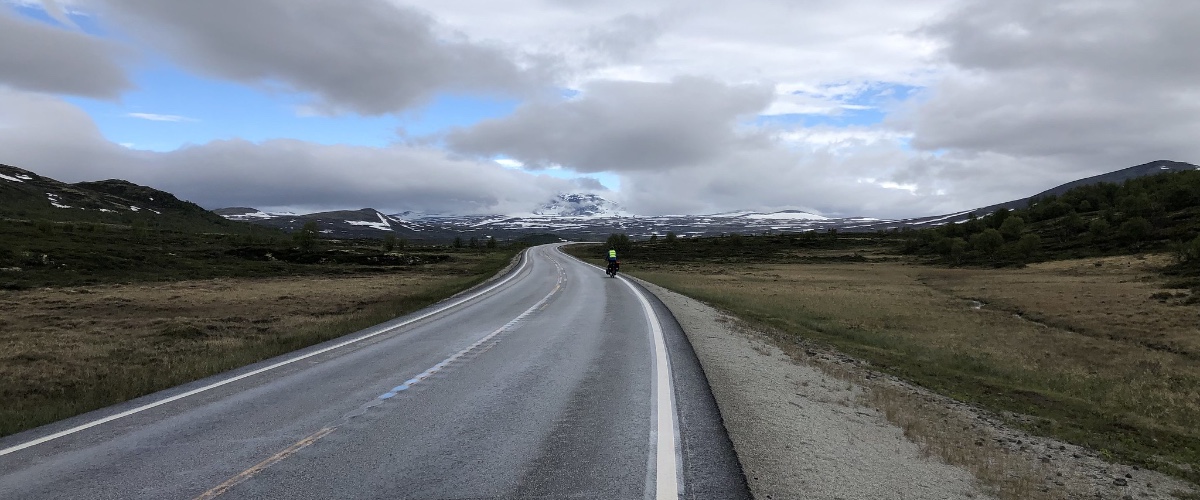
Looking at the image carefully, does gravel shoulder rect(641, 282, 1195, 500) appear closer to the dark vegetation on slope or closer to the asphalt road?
the asphalt road

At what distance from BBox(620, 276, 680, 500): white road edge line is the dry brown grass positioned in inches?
217

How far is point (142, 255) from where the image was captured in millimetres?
59719

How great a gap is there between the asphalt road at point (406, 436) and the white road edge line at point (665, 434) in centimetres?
2

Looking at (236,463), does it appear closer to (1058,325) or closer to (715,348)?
(715,348)

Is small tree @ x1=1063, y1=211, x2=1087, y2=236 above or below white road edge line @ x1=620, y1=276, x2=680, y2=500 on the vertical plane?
above

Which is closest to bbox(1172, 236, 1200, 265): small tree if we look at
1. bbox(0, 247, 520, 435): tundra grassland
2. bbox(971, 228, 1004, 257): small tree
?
bbox(971, 228, 1004, 257): small tree

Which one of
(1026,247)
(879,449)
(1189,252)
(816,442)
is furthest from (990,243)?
(816,442)

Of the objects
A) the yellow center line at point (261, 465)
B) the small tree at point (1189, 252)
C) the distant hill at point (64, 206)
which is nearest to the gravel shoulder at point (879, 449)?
the yellow center line at point (261, 465)

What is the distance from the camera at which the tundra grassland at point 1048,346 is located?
970 centimetres

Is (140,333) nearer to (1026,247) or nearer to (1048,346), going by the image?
(1048,346)

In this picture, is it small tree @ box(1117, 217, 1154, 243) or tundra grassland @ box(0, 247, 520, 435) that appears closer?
tundra grassland @ box(0, 247, 520, 435)

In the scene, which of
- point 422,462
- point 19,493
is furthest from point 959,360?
point 19,493

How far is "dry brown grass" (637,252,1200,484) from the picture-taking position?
32.4 ft

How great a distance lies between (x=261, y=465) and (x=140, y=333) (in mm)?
18602
